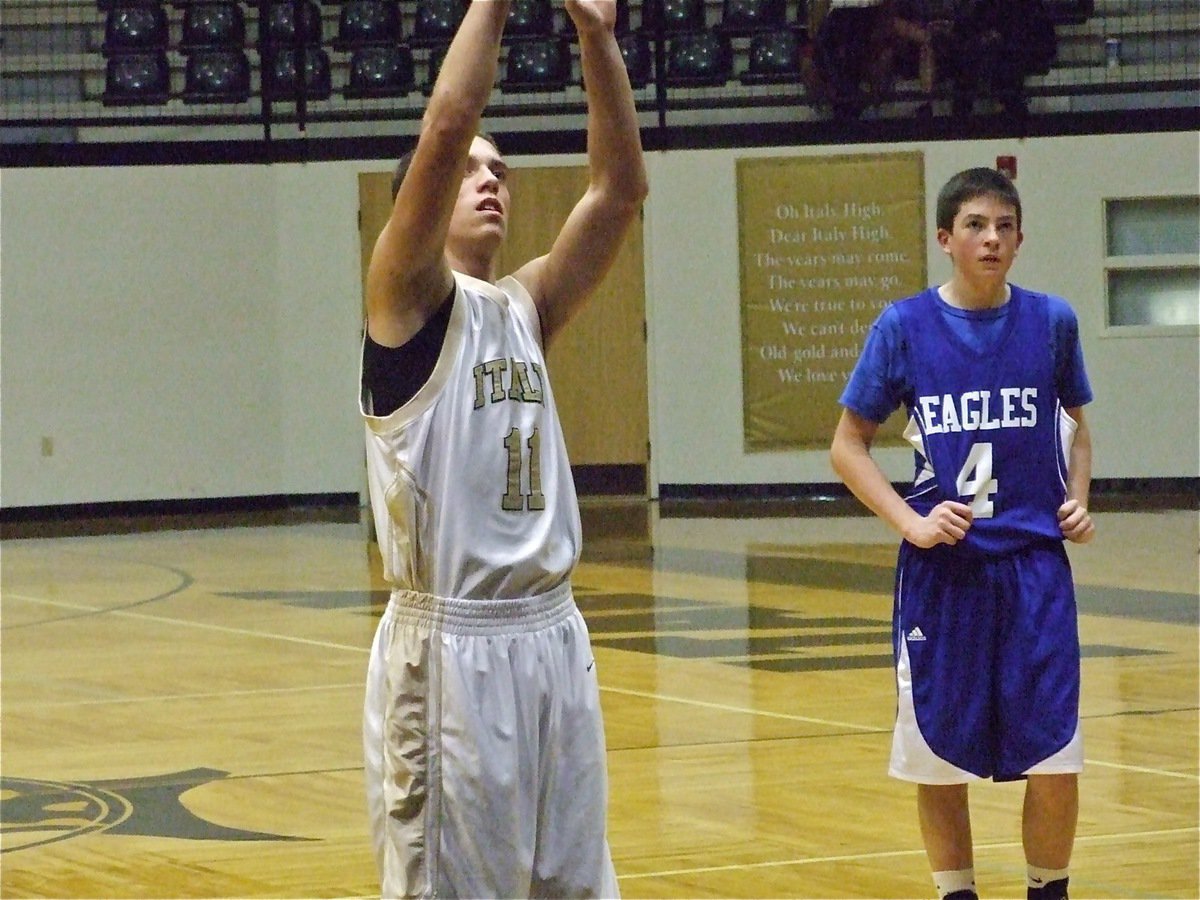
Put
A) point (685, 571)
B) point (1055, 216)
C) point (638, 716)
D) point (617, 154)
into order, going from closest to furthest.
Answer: point (617, 154), point (638, 716), point (685, 571), point (1055, 216)

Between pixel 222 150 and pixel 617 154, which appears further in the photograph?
pixel 222 150

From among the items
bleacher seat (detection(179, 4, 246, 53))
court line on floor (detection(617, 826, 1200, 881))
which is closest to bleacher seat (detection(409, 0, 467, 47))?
bleacher seat (detection(179, 4, 246, 53))

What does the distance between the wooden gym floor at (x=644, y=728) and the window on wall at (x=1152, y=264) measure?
3.80m

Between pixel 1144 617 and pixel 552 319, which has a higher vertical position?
pixel 552 319

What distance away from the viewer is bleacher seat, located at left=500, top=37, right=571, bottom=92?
1731cm

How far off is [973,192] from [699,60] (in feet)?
43.8

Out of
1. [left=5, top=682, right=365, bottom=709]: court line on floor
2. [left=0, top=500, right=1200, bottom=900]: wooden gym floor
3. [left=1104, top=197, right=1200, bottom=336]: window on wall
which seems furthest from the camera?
[left=1104, top=197, right=1200, bottom=336]: window on wall

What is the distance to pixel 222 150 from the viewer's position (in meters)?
17.1

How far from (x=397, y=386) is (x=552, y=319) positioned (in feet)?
1.07

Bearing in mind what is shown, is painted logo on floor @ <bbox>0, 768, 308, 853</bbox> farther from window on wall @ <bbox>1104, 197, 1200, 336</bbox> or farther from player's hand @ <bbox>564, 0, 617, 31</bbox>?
window on wall @ <bbox>1104, 197, 1200, 336</bbox>

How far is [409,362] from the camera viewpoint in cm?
288

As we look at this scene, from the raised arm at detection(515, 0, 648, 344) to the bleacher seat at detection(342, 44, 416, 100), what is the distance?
14528mm

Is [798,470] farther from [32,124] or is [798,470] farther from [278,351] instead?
[32,124]

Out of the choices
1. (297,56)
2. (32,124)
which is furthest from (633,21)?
(32,124)
